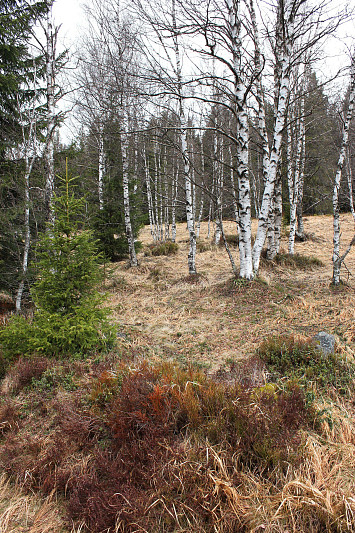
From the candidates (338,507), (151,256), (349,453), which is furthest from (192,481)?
(151,256)

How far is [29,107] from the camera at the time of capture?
835 cm

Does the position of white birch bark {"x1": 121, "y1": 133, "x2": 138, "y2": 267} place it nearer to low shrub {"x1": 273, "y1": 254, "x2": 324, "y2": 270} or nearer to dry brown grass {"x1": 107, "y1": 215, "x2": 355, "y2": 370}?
dry brown grass {"x1": 107, "y1": 215, "x2": 355, "y2": 370}

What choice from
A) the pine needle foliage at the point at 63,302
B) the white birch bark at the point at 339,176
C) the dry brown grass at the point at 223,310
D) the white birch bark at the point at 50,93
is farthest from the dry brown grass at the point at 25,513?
the white birch bark at the point at 339,176

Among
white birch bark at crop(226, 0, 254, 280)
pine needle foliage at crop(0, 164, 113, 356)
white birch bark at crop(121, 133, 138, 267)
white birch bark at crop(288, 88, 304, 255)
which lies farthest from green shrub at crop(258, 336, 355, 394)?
white birch bark at crop(121, 133, 138, 267)

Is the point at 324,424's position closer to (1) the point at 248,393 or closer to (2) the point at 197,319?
(1) the point at 248,393

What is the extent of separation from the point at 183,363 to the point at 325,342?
7.34 feet

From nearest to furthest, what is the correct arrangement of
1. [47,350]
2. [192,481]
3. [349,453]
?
[192,481]
[349,453]
[47,350]

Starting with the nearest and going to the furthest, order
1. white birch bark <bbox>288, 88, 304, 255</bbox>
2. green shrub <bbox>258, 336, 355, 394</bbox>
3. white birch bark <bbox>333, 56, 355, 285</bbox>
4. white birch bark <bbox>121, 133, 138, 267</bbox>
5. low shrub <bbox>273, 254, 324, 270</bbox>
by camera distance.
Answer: green shrub <bbox>258, 336, 355, 394</bbox> → white birch bark <bbox>333, 56, 355, 285</bbox> → low shrub <bbox>273, 254, 324, 270</bbox> → white birch bark <bbox>121, 133, 138, 267</bbox> → white birch bark <bbox>288, 88, 304, 255</bbox>

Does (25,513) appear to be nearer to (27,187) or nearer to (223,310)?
(223,310)

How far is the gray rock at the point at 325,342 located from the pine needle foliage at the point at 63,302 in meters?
3.54

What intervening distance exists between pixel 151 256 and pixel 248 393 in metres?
11.6

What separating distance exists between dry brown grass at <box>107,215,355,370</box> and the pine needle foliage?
44.4 inches

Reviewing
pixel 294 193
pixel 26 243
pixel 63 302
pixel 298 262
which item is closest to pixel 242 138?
pixel 298 262

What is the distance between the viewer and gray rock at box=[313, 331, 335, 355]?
4.08 m
